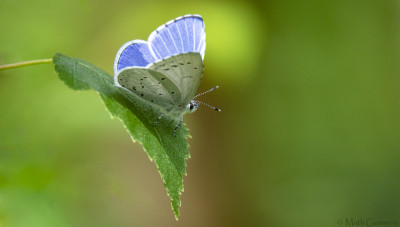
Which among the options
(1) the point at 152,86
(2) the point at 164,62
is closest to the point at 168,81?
(1) the point at 152,86

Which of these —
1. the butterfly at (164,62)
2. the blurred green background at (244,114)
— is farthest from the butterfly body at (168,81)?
the blurred green background at (244,114)

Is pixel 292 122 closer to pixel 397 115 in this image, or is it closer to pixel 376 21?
pixel 397 115

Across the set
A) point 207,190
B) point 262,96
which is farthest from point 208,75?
point 207,190

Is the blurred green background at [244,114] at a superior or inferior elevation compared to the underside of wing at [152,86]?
inferior

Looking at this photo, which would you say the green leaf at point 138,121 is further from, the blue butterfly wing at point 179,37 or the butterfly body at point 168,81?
the blue butterfly wing at point 179,37

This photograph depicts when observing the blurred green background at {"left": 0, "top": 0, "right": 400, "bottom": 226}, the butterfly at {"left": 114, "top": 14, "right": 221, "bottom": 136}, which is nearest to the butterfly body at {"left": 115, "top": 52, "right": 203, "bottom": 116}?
the butterfly at {"left": 114, "top": 14, "right": 221, "bottom": 136}

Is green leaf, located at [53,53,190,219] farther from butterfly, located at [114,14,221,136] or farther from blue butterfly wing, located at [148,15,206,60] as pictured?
blue butterfly wing, located at [148,15,206,60]
